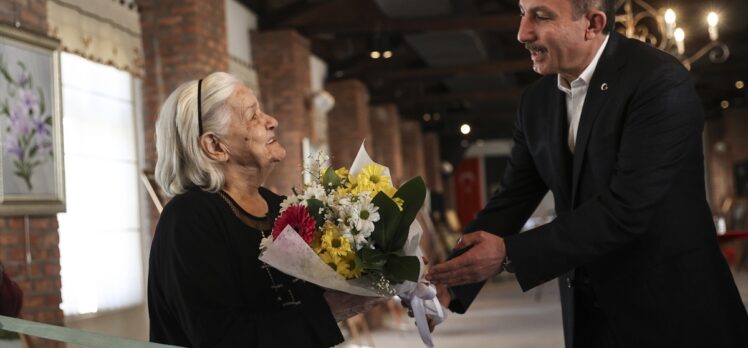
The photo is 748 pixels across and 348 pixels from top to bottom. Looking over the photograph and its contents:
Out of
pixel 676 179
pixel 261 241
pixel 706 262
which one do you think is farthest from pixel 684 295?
pixel 261 241

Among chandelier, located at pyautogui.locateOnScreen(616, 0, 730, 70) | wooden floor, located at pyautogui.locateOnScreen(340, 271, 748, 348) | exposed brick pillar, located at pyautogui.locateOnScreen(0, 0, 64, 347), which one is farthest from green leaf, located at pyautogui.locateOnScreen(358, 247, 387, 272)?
wooden floor, located at pyautogui.locateOnScreen(340, 271, 748, 348)

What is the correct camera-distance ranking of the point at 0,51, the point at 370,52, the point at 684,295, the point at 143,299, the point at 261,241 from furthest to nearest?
the point at 370,52 < the point at 143,299 < the point at 0,51 < the point at 261,241 < the point at 684,295

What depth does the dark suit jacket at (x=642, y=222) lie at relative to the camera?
2145 mm

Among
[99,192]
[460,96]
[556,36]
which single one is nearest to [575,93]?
[556,36]

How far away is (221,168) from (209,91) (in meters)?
0.19

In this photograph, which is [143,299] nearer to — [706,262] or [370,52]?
[370,52]

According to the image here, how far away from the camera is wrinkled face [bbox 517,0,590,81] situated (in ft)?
7.38

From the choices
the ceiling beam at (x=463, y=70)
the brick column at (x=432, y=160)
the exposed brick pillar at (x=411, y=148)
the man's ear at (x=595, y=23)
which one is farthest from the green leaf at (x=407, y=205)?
the brick column at (x=432, y=160)

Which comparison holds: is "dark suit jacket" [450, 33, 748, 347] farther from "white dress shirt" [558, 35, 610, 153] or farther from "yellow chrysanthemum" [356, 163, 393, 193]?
"yellow chrysanthemum" [356, 163, 393, 193]

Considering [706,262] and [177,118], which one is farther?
[177,118]

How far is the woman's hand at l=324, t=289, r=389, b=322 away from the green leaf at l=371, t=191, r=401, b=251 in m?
0.19

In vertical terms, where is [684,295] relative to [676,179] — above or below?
below

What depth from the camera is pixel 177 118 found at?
245 centimetres

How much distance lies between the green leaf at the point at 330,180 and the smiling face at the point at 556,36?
0.53 metres
